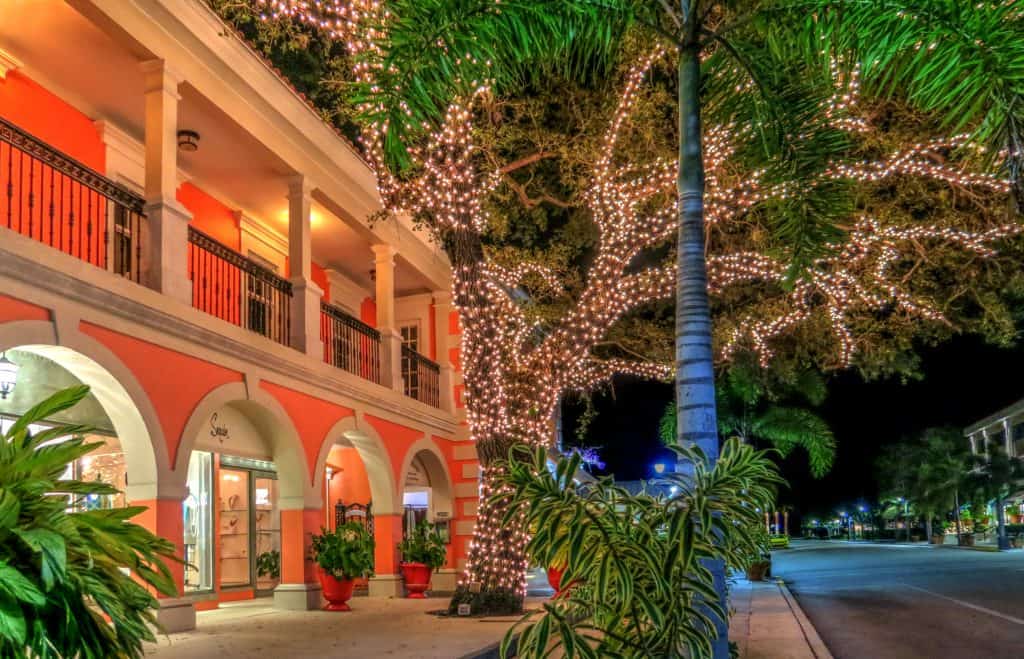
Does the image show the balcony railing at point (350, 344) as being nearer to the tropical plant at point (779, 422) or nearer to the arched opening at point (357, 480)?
the arched opening at point (357, 480)

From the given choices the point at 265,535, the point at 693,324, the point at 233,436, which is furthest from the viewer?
the point at 265,535

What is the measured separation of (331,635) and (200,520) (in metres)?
4.80

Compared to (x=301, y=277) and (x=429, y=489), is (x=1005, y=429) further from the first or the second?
(x=301, y=277)

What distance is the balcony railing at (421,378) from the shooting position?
1859cm

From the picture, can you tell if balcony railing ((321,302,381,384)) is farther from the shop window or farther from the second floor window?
the shop window

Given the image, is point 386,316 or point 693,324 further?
point 386,316

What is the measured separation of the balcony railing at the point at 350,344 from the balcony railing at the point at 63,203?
4116mm

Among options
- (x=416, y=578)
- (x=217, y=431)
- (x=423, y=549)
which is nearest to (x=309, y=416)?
(x=217, y=431)

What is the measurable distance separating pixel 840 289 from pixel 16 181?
37.1ft

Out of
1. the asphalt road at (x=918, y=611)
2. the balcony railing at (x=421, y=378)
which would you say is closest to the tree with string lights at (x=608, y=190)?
the balcony railing at (x=421, y=378)

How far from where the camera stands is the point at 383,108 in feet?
21.0

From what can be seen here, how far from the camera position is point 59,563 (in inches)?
115

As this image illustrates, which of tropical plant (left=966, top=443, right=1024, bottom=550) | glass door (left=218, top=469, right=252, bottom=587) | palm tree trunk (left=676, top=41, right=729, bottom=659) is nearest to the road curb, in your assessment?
palm tree trunk (left=676, top=41, right=729, bottom=659)

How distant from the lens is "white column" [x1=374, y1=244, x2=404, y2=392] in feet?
54.3
